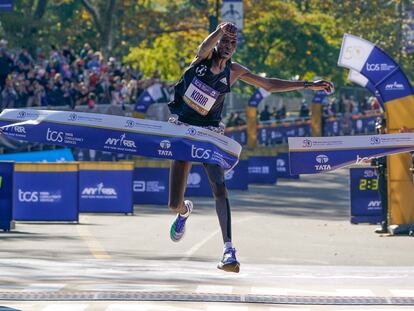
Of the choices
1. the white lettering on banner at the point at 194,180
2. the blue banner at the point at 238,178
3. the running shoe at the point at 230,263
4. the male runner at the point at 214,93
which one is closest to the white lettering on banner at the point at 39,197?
the white lettering on banner at the point at 194,180

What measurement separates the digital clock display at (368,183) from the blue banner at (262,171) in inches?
476

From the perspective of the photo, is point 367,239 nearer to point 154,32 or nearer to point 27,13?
point 27,13

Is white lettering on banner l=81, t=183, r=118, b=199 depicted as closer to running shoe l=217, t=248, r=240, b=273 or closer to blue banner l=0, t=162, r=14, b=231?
blue banner l=0, t=162, r=14, b=231

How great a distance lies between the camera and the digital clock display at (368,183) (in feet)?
75.3

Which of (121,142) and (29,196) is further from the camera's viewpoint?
(29,196)

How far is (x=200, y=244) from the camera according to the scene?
59.1ft

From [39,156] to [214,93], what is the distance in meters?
14.4

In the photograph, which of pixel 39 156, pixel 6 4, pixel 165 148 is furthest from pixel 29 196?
pixel 165 148

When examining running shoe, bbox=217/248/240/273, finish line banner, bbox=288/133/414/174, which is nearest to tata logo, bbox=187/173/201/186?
finish line banner, bbox=288/133/414/174

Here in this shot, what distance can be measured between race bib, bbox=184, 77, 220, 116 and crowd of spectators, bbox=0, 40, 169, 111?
17137 mm

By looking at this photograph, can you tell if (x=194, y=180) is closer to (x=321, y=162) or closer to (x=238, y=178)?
(x=238, y=178)

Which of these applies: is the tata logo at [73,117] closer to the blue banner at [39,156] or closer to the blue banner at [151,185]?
the blue banner at [39,156]

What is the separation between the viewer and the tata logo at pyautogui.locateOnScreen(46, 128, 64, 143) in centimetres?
1130

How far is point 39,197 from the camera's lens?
2170cm
